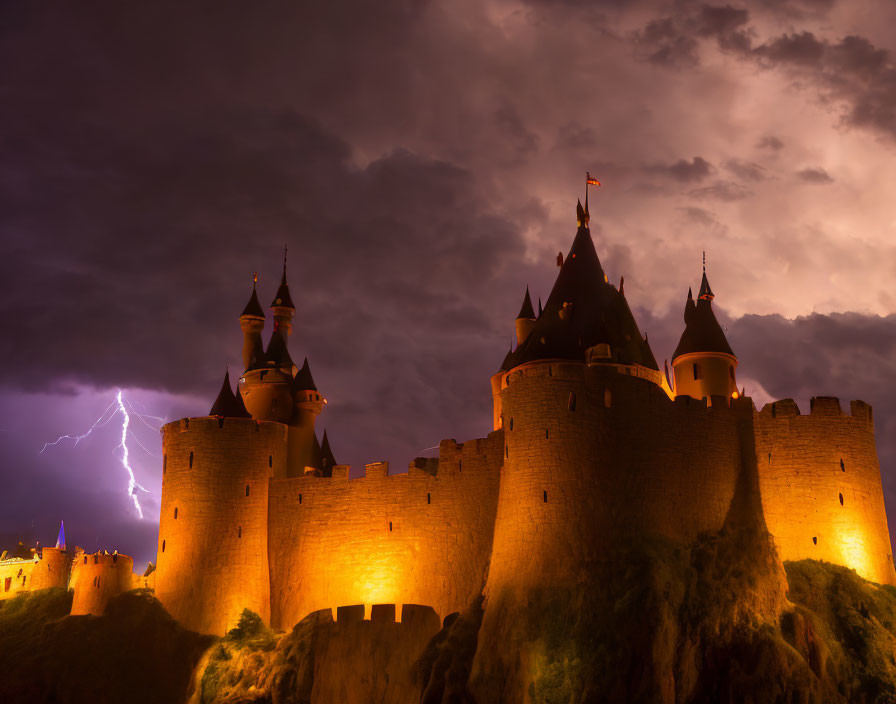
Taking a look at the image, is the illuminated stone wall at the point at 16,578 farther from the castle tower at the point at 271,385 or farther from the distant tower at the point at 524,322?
the distant tower at the point at 524,322

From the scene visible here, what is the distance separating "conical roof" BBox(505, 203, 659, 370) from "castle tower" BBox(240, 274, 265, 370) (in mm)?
17549

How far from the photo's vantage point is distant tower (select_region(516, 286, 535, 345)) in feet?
226

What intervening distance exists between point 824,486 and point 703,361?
31.8 ft

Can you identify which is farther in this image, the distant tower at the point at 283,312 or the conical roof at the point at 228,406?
the distant tower at the point at 283,312

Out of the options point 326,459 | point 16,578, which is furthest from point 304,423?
point 16,578

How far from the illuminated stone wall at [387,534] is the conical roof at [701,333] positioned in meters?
12.0

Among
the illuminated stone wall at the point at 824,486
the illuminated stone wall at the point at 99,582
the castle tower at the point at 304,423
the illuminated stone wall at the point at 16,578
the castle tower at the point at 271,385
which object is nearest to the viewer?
the illuminated stone wall at the point at 824,486

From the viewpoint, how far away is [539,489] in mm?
49469

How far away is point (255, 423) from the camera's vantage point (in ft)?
205

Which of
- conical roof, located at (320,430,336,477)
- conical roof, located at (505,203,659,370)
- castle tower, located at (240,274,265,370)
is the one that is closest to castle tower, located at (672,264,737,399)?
conical roof, located at (505,203,659,370)

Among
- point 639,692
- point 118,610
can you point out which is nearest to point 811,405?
point 639,692

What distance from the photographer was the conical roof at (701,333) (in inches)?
2327

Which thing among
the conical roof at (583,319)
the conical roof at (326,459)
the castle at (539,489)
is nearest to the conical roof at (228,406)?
the castle at (539,489)

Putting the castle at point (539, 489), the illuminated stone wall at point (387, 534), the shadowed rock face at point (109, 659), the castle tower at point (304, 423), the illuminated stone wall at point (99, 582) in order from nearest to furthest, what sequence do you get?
1. the castle at point (539, 489)
2. the illuminated stone wall at point (387, 534)
3. the shadowed rock face at point (109, 659)
4. the illuminated stone wall at point (99, 582)
5. the castle tower at point (304, 423)
